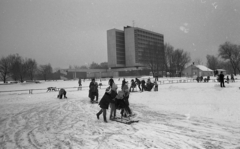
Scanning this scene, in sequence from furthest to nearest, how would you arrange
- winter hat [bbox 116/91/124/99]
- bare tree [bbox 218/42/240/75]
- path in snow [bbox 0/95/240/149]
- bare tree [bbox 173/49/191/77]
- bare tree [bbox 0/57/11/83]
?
bare tree [bbox 173/49/191/77], bare tree [bbox 218/42/240/75], bare tree [bbox 0/57/11/83], winter hat [bbox 116/91/124/99], path in snow [bbox 0/95/240/149]

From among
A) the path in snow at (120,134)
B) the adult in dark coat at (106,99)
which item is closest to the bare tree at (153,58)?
the adult in dark coat at (106,99)

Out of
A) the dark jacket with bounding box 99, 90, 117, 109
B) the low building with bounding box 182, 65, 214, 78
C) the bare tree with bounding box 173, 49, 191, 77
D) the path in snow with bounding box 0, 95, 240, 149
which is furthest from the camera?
the low building with bounding box 182, 65, 214, 78

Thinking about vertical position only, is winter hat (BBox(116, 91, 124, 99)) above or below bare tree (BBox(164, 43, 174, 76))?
below

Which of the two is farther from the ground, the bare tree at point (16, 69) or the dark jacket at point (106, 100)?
the bare tree at point (16, 69)

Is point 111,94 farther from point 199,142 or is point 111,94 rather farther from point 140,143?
point 199,142

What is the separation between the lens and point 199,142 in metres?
5.36

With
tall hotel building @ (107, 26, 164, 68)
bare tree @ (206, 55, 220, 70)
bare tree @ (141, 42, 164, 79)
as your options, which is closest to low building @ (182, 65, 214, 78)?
bare tree @ (141, 42, 164, 79)

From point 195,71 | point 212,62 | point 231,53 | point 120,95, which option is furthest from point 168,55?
point 120,95

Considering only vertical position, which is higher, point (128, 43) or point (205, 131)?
point (128, 43)

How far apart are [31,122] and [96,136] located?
4.19 metres

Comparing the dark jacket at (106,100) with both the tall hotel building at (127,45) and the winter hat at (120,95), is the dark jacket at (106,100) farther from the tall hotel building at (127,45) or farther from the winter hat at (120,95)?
the tall hotel building at (127,45)

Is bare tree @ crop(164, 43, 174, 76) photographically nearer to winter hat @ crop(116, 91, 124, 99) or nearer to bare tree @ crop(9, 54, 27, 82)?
bare tree @ crop(9, 54, 27, 82)

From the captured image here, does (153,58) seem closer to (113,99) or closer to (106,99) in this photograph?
(113,99)

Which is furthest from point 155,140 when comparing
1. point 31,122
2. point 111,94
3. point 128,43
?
point 128,43
